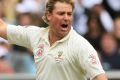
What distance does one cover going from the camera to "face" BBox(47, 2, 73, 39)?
Answer: 20.1 feet

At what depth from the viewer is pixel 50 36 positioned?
6.46 metres

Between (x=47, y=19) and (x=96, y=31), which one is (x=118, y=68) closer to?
(x=96, y=31)

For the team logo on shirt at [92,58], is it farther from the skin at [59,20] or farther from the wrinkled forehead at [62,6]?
the wrinkled forehead at [62,6]

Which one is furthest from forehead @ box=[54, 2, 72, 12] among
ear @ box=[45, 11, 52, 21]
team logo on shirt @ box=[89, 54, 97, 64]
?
team logo on shirt @ box=[89, 54, 97, 64]

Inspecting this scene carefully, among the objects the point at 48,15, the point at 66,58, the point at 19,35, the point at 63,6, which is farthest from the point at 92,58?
the point at 19,35

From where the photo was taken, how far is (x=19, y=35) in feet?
22.0

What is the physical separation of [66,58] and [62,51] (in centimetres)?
11

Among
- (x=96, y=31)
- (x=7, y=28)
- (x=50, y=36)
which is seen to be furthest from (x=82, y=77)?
(x=96, y=31)

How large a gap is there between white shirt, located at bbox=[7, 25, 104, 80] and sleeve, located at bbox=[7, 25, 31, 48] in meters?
0.13

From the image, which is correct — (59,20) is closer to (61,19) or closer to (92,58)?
(61,19)

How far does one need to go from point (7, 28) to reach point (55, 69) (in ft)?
3.21

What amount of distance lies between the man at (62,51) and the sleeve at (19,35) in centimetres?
14

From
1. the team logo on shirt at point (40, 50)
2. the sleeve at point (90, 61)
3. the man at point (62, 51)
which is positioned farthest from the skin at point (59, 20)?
the sleeve at point (90, 61)

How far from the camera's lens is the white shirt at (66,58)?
19.5 feet
